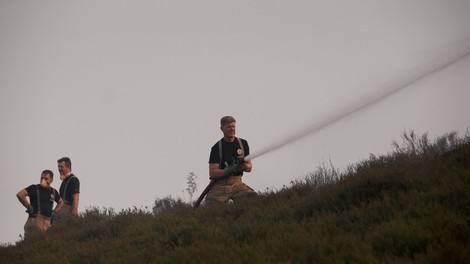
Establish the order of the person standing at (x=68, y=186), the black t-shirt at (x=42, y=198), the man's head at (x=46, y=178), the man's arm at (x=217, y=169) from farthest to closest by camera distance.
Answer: the person standing at (x=68, y=186), the man's head at (x=46, y=178), the black t-shirt at (x=42, y=198), the man's arm at (x=217, y=169)

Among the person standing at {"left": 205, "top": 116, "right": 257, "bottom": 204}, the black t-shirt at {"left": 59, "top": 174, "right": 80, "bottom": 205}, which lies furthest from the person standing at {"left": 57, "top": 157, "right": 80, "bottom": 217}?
the person standing at {"left": 205, "top": 116, "right": 257, "bottom": 204}

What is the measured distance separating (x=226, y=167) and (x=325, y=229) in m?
3.99

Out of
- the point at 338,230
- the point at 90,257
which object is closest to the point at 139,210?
the point at 90,257

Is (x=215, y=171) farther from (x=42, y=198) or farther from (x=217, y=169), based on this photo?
(x=42, y=198)

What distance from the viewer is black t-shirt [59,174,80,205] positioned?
10938 mm

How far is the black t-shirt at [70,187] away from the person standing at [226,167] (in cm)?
397

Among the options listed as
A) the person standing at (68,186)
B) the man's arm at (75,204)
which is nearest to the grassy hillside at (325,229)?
A: the man's arm at (75,204)

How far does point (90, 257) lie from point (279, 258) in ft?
10.1

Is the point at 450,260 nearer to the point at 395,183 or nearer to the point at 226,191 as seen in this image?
the point at 395,183

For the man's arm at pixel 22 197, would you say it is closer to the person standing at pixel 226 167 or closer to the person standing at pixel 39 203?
the person standing at pixel 39 203

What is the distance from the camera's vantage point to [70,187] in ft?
36.1

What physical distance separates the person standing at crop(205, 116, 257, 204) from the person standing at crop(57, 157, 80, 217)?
13.0ft

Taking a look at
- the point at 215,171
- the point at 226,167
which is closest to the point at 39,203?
the point at 215,171

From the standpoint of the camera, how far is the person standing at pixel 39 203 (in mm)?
10461
